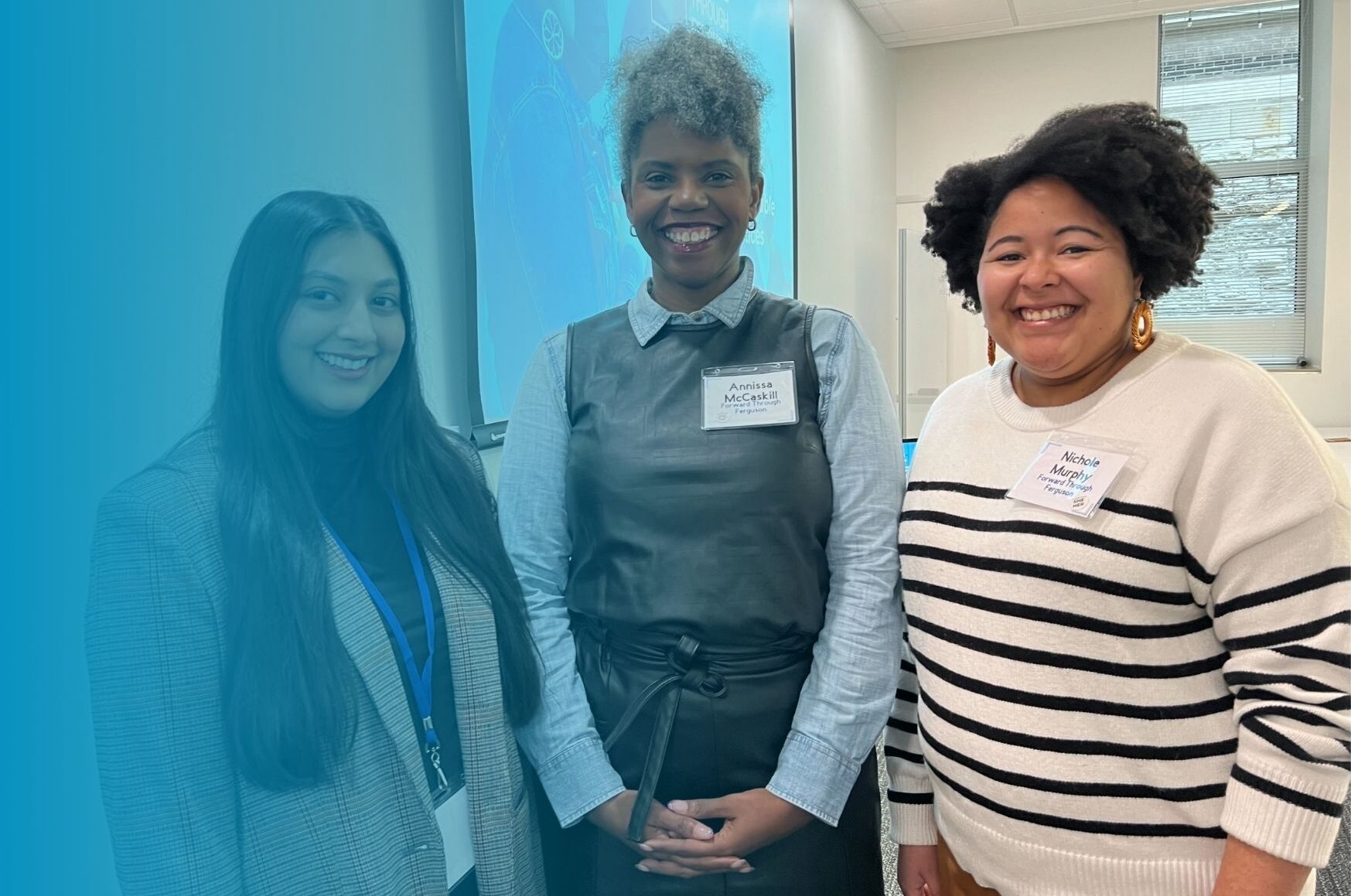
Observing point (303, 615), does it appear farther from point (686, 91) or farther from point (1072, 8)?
point (1072, 8)

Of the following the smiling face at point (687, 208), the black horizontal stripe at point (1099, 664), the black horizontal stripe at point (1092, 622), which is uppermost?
the smiling face at point (687, 208)

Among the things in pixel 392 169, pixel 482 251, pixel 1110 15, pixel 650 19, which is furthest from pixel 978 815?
pixel 1110 15

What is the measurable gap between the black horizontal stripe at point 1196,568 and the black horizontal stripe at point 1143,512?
0.03 metres

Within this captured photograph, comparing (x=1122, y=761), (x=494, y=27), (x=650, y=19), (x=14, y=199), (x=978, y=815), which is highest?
(x=650, y=19)

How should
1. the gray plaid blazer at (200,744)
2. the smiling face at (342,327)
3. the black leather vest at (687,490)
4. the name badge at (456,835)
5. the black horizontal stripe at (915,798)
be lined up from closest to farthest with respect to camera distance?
the gray plaid blazer at (200,744) < the smiling face at (342,327) < the name badge at (456,835) < the black leather vest at (687,490) < the black horizontal stripe at (915,798)

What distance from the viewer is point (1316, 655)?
0.92 m

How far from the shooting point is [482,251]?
958 millimetres

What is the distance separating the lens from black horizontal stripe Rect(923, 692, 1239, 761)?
101 centimetres

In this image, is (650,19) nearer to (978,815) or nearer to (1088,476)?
(1088,476)

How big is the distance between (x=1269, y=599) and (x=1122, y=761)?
24 centimetres

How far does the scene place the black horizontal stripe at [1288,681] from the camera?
3.02 feet

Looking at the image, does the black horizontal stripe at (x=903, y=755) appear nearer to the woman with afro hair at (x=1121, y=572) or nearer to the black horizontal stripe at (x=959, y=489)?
the woman with afro hair at (x=1121, y=572)

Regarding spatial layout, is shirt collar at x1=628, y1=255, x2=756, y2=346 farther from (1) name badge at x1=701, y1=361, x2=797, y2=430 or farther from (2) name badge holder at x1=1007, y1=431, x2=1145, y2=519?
(2) name badge holder at x1=1007, y1=431, x2=1145, y2=519

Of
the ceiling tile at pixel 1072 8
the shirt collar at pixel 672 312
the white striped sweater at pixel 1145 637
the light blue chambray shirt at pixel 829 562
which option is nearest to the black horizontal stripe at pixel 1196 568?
the white striped sweater at pixel 1145 637
